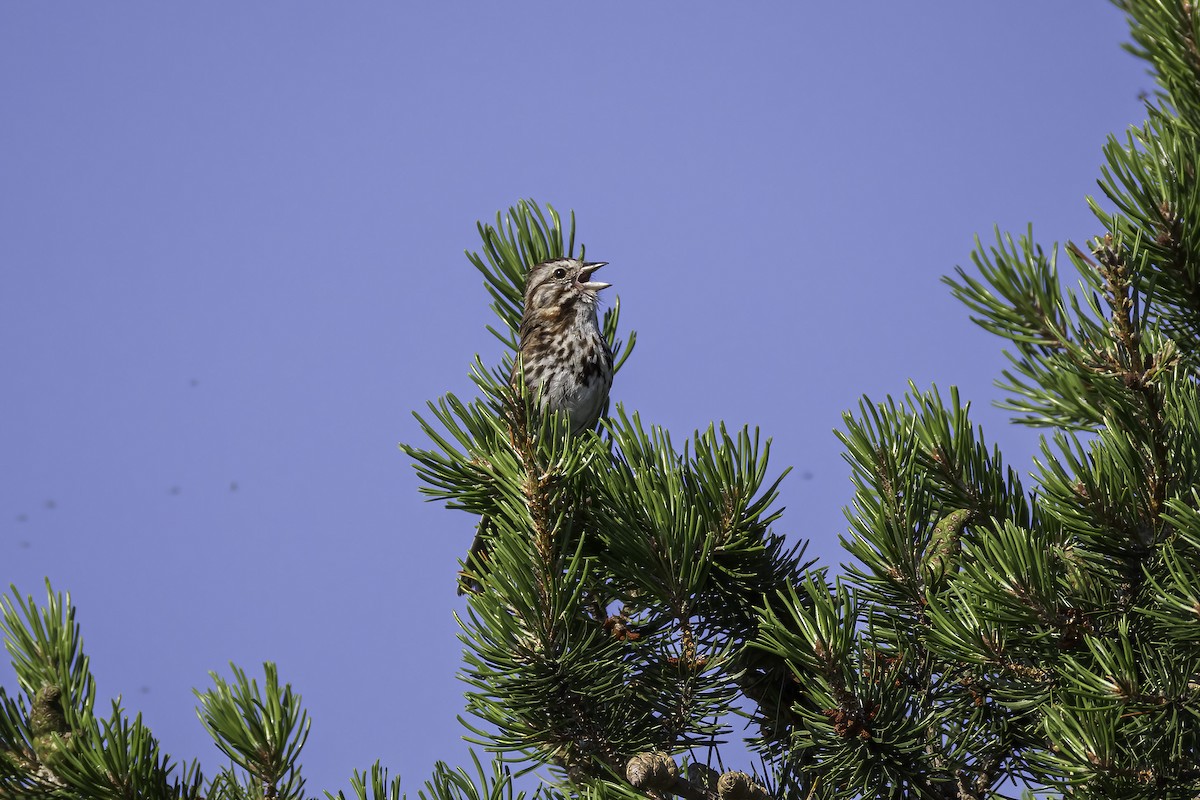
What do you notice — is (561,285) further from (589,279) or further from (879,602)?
(879,602)

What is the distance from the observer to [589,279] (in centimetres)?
647

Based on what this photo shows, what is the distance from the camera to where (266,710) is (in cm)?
242

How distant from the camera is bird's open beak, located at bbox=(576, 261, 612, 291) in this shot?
552 centimetres

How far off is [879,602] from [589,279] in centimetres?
384

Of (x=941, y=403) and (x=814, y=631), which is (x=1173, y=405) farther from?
(x=814, y=631)

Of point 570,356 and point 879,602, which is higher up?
point 570,356

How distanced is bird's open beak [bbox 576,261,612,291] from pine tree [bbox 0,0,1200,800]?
232cm

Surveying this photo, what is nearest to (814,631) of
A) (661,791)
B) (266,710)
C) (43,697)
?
(661,791)

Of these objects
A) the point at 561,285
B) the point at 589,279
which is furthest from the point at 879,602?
the point at 589,279

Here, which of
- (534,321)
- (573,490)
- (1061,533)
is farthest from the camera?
(534,321)

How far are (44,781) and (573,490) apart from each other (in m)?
1.39

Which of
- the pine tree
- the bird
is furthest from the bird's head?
the pine tree

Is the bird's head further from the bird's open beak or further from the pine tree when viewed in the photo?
the pine tree

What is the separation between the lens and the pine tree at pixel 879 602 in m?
2.41
